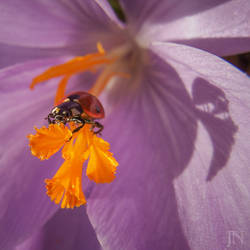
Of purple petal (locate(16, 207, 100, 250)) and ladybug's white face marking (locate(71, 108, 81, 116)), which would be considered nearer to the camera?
ladybug's white face marking (locate(71, 108, 81, 116))

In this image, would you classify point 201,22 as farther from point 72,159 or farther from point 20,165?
point 20,165

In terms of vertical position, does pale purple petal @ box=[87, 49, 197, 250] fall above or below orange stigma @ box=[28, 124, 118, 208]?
below

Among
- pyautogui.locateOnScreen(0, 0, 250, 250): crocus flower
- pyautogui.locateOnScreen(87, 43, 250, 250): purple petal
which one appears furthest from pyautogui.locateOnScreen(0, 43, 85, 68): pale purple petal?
pyautogui.locateOnScreen(87, 43, 250, 250): purple petal

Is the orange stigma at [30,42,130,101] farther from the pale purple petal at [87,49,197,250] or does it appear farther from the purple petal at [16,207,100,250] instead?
the purple petal at [16,207,100,250]

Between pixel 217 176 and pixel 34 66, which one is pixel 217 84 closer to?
pixel 217 176

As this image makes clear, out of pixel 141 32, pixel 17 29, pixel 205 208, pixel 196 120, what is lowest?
pixel 205 208

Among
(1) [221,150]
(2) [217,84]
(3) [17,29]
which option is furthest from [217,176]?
(3) [17,29]

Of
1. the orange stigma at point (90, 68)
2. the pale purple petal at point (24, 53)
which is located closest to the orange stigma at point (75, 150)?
the orange stigma at point (90, 68)
